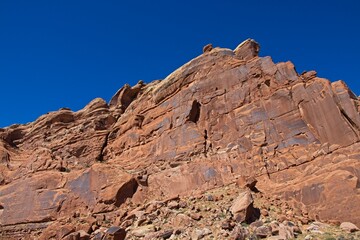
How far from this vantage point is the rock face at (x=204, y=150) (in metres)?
28.2

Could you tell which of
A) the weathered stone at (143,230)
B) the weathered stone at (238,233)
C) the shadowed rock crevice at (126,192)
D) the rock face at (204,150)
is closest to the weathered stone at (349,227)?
the rock face at (204,150)

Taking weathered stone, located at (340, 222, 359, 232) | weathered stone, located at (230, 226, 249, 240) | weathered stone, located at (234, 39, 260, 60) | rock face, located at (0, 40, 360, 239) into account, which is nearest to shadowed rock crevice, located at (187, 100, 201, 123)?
rock face, located at (0, 40, 360, 239)

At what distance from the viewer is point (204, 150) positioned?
35.6m

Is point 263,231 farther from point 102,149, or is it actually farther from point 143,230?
point 102,149

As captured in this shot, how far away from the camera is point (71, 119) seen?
5312 cm

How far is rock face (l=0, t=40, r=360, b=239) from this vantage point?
28.2 metres

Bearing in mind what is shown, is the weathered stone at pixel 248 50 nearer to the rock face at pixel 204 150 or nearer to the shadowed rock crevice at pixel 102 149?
the rock face at pixel 204 150

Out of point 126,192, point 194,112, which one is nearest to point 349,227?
point 194,112

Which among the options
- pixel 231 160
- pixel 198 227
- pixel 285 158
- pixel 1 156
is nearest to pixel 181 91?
pixel 231 160

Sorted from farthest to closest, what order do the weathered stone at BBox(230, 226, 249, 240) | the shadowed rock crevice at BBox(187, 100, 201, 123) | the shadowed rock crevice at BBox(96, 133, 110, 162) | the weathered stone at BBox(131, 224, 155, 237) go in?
the shadowed rock crevice at BBox(96, 133, 110, 162) → the shadowed rock crevice at BBox(187, 100, 201, 123) → the weathered stone at BBox(131, 224, 155, 237) → the weathered stone at BBox(230, 226, 249, 240)

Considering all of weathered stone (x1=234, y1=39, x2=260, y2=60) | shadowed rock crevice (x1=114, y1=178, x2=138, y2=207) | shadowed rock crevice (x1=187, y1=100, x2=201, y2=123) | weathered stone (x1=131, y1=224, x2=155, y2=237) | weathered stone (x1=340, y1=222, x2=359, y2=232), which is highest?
weathered stone (x1=234, y1=39, x2=260, y2=60)

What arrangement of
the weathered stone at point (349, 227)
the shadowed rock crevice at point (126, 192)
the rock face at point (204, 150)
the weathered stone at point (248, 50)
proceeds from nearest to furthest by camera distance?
the weathered stone at point (349, 227) → the rock face at point (204, 150) → the shadowed rock crevice at point (126, 192) → the weathered stone at point (248, 50)

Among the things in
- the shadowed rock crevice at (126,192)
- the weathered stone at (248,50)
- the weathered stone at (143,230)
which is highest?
the weathered stone at (248,50)

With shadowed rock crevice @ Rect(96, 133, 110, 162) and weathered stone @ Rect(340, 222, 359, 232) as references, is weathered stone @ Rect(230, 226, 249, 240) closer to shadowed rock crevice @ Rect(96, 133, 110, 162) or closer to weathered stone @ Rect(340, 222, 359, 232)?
weathered stone @ Rect(340, 222, 359, 232)
